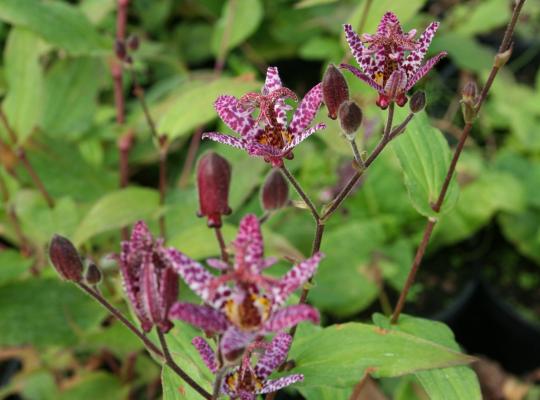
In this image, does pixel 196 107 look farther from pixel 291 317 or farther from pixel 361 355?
pixel 291 317

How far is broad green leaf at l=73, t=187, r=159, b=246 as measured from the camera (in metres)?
1.04

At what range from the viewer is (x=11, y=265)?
1.20m

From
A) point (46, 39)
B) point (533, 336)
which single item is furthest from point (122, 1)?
point (533, 336)

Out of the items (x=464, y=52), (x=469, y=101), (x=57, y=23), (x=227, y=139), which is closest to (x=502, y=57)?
(x=469, y=101)

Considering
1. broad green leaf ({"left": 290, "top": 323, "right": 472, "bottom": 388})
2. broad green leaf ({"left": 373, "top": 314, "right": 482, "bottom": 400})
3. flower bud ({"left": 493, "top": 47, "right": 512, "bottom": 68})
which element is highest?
flower bud ({"left": 493, "top": 47, "right": 512, "bottom": 68})

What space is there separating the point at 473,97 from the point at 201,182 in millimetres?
293

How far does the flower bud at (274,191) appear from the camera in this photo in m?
0.65

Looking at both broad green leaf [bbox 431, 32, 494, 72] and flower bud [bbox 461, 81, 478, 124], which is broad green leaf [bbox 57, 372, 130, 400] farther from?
broad green leaf [bbox 431, 32, 494, 72]

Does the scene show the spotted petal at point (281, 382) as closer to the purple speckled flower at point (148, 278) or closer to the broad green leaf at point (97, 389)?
the purple speckled flower at point (148, 278)

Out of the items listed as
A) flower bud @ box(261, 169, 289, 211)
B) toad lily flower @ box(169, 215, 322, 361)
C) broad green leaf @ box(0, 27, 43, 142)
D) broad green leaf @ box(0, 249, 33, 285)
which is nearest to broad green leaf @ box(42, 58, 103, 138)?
broad green leaf @ box(0, 27, 43, 142)

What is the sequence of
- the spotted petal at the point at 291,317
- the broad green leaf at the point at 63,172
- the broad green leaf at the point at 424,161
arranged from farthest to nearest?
the broad green leaf at the point at 63,172
the broad green leaf at the point at 424,161
the spotted petal at the point at 291,317

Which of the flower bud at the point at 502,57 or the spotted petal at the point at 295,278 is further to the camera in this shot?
the flower bud at the point at 502,57

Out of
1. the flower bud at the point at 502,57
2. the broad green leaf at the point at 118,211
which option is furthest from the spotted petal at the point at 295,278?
the broad green leaf at the point at 118,211

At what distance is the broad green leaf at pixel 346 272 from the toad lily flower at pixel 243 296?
0.87 metres
